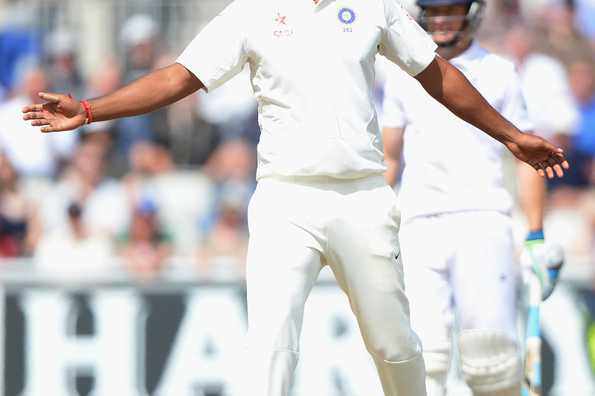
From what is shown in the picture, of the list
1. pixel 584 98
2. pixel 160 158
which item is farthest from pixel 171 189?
pixel 584 98

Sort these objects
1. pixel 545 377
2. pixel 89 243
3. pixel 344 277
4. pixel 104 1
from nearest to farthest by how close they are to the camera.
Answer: pixel 344 277 → pixel 545 377 → pixel 89 243 → pixel 104 1

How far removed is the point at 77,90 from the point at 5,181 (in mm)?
1883

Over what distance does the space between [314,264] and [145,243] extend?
490 centimetres

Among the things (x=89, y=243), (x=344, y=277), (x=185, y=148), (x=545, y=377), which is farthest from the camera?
(x=185, y=148)

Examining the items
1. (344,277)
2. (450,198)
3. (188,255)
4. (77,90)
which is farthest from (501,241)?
(77,90)

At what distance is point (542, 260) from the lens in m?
6.89

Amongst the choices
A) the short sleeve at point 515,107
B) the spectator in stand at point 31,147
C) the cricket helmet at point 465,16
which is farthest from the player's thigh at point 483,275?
the spectator in stand at point 31,147

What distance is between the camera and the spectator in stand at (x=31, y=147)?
11.5 metres

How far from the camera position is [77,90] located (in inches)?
491

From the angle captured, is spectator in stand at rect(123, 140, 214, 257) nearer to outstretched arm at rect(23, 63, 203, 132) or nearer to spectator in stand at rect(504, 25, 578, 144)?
spectator in stand at rect(504, 25, 578, 144)

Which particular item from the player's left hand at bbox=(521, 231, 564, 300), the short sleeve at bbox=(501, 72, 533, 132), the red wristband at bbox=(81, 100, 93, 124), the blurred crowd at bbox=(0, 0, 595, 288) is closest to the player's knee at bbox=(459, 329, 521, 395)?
the player's left hand at bbox=(521, 231, 564, 300)

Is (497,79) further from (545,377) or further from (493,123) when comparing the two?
(545,377)

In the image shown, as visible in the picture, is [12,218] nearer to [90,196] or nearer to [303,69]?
[90,196]

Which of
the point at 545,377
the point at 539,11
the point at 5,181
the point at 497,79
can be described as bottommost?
the point at 545,377
